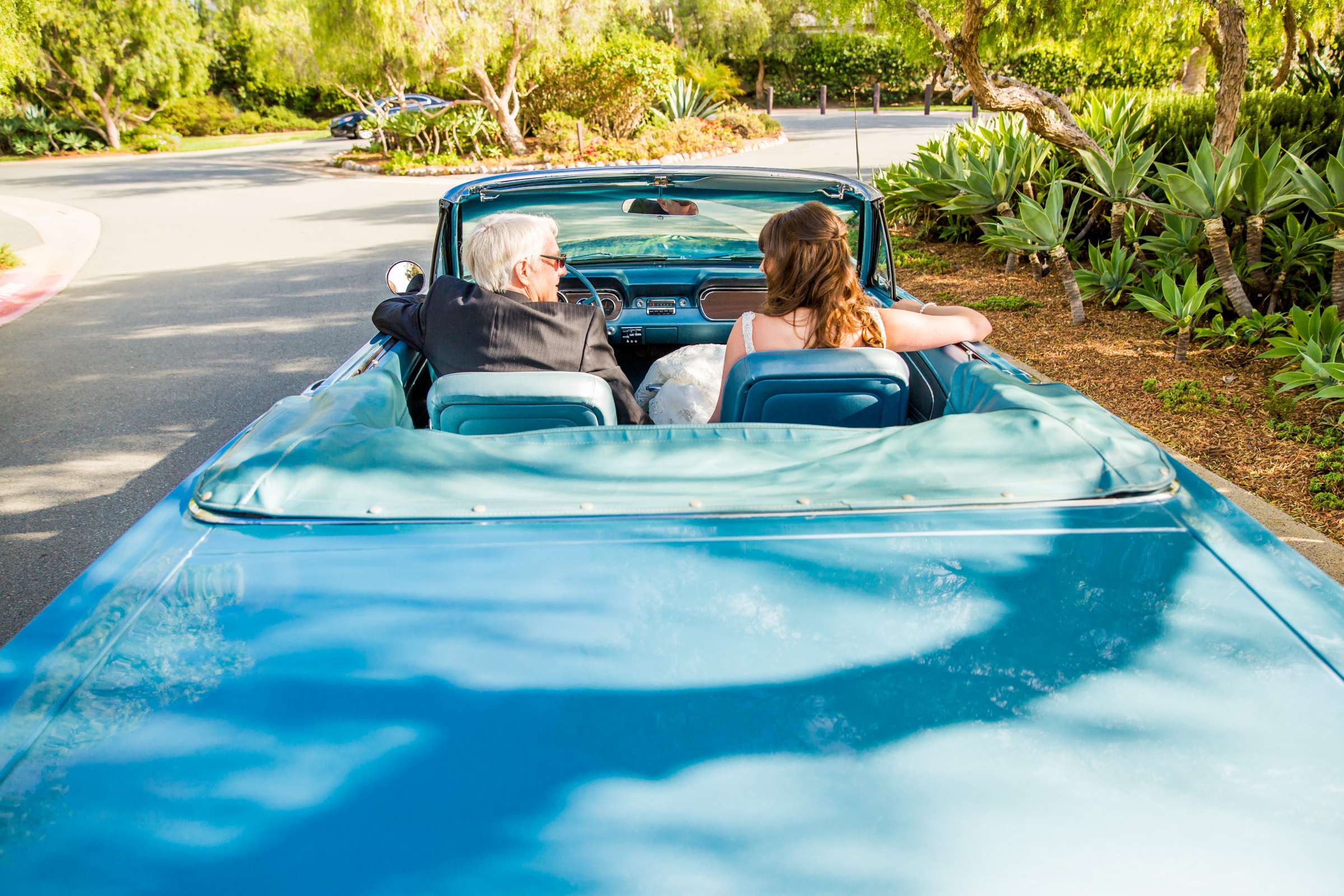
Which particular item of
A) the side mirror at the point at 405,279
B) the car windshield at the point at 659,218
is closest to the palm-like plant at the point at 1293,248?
the car windshield at the point at 659,218

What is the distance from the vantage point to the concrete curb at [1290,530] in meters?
3.34

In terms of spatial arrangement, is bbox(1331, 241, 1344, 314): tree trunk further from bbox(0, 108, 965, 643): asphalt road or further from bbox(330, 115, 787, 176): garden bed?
bbox(330, 115, 787, 176): garden bed

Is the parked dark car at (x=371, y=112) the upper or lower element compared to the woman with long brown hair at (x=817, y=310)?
upper

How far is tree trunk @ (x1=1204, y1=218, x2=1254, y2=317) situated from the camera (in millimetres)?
5605

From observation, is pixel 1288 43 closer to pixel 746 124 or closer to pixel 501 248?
pixel 501 248

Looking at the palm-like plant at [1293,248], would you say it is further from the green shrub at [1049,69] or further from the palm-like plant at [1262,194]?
the green shrub at [1049,69]

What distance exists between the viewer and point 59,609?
153cm

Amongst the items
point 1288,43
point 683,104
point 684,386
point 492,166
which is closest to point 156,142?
point 492,166

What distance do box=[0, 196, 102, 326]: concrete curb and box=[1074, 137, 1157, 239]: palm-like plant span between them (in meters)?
8.84

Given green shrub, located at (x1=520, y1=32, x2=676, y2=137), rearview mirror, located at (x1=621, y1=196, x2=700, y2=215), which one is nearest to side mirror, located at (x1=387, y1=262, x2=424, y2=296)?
rearview mirror, located at (x1=621, y1=196, x2=700, y2=215)

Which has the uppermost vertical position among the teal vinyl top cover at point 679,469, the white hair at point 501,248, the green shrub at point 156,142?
the green shrub at point 156,142

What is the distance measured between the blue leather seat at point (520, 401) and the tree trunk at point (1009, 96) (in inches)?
242

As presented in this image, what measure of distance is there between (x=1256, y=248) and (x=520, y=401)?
5437mm

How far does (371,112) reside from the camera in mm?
23875
